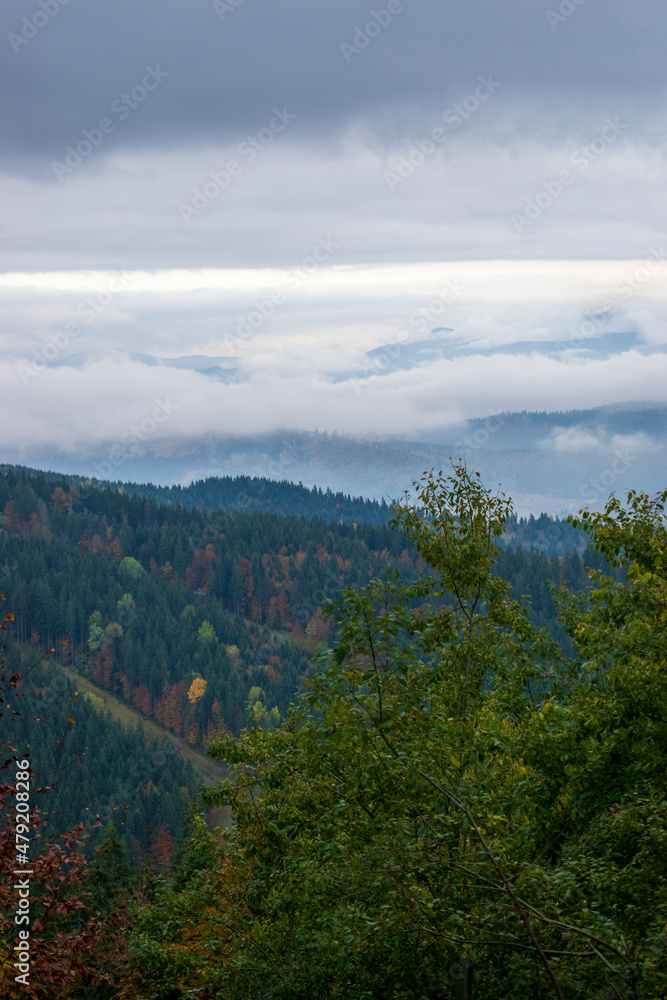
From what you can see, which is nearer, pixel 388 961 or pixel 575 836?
pixel 388 961

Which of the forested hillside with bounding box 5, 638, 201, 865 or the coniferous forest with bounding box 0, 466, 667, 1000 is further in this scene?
the forested hillside with bounding box 5, 638, 201, 865

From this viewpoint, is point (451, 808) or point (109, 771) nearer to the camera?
point (451, 808)

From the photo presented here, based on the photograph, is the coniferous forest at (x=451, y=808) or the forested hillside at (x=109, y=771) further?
the forested hillside at (x=109, y=771)

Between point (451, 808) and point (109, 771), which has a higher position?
point (451, 808)

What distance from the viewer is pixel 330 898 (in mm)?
11039

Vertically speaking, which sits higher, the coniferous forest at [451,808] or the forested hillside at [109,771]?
the coniferous forest at [451,808]

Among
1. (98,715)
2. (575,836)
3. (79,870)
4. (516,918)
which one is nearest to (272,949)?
(79,870)

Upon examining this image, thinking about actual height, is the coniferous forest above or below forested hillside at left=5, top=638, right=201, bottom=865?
above

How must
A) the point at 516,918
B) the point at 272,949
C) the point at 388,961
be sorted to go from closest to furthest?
the point at 516,918, the point at 388,961, the point at 272,949

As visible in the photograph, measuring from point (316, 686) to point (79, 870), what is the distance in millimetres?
4865

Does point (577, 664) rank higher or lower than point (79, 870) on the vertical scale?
higher

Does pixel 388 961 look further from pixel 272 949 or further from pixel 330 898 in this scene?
pixel 272 949

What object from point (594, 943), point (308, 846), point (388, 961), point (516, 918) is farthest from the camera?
point (308, 846)

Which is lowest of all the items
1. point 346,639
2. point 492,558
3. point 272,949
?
point 272,949
